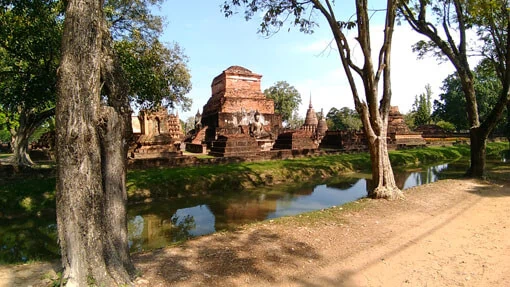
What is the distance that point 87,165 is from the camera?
3035 millimetres

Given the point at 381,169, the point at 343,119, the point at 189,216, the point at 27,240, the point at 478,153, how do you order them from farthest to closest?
1. the point at 343,119
2. the point at 478,153
3. the point at 189,216
4. the point at 381,169
5. the point at 27,240

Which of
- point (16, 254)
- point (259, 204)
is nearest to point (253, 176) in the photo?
point (259, 204)

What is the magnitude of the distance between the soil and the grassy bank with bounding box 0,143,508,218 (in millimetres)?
4734

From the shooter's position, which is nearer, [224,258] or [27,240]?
[224,258]

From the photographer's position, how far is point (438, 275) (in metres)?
3.69

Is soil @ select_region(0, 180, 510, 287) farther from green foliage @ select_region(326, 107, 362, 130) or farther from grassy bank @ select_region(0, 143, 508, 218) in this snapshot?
green foliage @ select_region(326, 107, 362, 130)

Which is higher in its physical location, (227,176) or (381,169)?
(381,169)

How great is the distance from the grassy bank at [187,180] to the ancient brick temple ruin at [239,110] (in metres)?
7.46

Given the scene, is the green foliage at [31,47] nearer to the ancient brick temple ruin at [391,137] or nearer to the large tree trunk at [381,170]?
the large tree trunk at [381,170]

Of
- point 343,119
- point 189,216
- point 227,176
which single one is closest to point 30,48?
point 189,216

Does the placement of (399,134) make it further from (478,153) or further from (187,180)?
(187,180)

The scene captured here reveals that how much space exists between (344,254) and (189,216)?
4.62 metres

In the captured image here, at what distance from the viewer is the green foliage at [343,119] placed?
62469 millimetres

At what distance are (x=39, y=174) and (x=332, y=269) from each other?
381 inches
